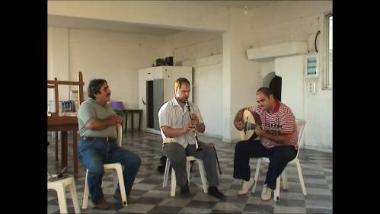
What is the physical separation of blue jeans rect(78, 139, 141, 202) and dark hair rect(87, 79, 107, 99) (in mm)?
978

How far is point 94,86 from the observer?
123 centimetres

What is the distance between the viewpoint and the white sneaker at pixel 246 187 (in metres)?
3.13

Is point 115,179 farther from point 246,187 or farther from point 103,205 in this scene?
point 246,187

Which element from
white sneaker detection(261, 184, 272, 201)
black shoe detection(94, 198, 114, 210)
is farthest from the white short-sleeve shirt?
white sneaker detection(261, 184, 272, 201)

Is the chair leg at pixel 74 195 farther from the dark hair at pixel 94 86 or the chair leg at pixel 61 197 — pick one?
the dark hair at pixel 94 86

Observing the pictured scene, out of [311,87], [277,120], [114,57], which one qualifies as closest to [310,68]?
[311,87]

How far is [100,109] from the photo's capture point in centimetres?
137

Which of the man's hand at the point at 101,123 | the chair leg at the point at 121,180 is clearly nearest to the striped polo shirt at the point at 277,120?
the man's hand at the point at 101,123

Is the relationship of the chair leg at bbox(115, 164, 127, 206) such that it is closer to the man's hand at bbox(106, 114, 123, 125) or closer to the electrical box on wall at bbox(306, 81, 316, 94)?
the man's hand at bbox(106, 114, 123, 125)

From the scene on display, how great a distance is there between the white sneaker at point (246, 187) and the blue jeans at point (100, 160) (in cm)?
99
